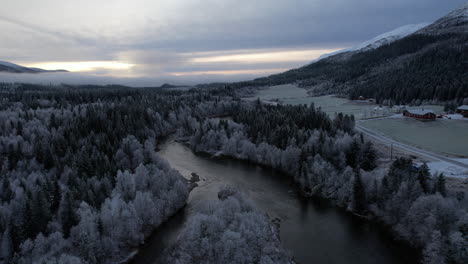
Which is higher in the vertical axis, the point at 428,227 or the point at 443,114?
the point at 443,114

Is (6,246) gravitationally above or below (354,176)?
below

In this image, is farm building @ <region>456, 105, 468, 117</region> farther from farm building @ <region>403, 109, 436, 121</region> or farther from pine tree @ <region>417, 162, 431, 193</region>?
pine tree @ <region>417, 162, 431, 193</region>

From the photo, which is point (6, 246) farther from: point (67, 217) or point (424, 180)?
point (424, 180)

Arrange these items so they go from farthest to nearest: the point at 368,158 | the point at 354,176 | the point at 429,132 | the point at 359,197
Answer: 1. the point at 429,132
2. the point at 368,158
3. the point at 354,176
4. the point at 359,197

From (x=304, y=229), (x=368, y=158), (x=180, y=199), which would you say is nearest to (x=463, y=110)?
(x=368, y=158)

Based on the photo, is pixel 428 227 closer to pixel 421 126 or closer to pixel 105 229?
pixel 105 229

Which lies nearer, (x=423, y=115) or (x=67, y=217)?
(x=67, y=217)

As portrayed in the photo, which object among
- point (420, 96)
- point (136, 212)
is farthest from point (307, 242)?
point (420, 96)
